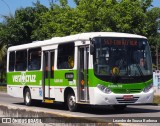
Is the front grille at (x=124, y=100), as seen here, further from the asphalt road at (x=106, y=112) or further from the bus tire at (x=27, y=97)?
the bus tire at (x=27, y=97)

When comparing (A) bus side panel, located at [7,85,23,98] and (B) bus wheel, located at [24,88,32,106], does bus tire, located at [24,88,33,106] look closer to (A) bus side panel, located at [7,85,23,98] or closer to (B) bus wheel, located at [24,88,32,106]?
(B) bus wheel, located at [24,88,32,106]

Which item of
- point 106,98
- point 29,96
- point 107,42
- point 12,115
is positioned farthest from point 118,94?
point 29,96

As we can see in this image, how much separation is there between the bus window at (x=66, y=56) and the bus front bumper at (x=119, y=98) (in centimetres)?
210

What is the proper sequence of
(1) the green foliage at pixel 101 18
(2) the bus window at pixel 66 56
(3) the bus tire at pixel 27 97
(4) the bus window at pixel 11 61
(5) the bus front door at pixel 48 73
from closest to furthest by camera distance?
(2) the bus window at pixel 66 56 < (5) the bus front door at pixel 48 73 < (3) the bus tire at pixel 27 97 < (4) the bus window at pixel 11 61 < (1) the green foliage at pixel 101 18

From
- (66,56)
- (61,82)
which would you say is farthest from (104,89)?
(61,82)

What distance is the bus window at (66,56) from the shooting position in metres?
17.5

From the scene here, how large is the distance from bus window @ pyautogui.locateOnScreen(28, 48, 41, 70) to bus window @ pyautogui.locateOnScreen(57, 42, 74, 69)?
2159mm

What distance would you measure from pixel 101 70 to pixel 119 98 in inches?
47.0

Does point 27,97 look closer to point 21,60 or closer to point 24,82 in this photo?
point 24,82

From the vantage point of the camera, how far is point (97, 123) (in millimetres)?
8570

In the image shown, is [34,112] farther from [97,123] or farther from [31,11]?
[31,11]

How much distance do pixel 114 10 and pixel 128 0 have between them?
4.21ft

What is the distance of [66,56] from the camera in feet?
58.5

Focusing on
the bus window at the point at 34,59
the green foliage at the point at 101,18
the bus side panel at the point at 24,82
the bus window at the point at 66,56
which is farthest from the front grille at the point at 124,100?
the green foliage at the point at 101,18
